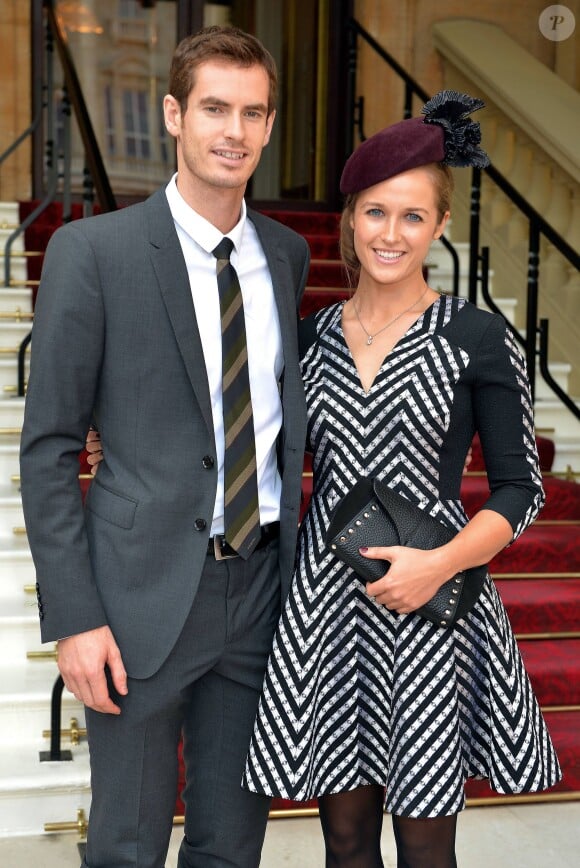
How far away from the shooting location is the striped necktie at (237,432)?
1.97 metres

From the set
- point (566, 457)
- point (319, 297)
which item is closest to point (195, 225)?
point (566, 457)

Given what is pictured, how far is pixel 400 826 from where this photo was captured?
202 centimetres

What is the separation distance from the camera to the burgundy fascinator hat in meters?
2.02

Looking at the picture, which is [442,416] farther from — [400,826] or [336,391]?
[400,826]

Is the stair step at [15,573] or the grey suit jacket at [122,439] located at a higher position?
the grey suit jacket at [122,439]

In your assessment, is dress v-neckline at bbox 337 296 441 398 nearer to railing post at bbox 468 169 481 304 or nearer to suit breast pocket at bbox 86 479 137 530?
suit breast pocket at bbox 86 479 137 530

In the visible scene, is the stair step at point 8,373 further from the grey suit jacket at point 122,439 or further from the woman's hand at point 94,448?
the grey suit jacket at point 122,439

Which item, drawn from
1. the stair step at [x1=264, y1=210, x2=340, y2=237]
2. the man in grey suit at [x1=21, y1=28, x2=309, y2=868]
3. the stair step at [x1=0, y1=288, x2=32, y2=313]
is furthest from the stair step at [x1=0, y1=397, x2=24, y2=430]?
the man in grey suit at [x1=21, y1=28, x2=309, y2=868]

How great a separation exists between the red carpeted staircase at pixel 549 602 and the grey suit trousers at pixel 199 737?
1.12 meters

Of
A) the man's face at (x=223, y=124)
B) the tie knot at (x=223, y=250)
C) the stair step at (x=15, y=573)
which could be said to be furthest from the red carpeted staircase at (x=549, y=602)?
the man's face at (x=223, y=124)

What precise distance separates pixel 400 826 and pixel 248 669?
1.26 ft

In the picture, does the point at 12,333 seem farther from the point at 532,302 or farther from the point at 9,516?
the point at 532,302

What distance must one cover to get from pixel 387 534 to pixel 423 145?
693 mm

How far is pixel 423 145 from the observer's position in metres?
2.02
